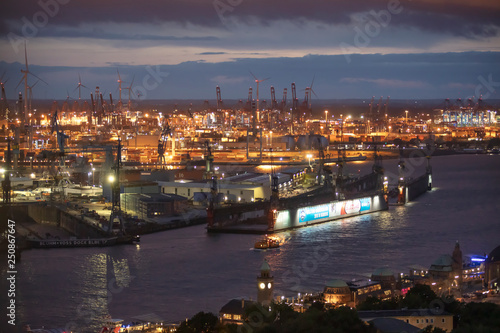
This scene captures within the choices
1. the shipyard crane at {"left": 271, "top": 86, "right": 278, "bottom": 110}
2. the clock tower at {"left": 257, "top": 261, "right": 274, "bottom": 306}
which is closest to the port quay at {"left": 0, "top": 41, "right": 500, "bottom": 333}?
the clock tower at {"left": 257, "top": 261, "right": 274, "bottom": 306}

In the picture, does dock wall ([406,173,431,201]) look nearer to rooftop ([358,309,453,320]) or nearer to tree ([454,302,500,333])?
tree ([454,302,500,333])

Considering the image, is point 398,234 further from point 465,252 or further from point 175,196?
point 175,196

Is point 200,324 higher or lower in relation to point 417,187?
higher

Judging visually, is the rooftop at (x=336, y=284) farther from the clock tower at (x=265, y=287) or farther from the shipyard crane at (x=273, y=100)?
the shipyard crane at (x=273, y=100)

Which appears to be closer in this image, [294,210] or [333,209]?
[294,210]

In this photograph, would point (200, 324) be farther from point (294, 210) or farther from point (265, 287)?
point (294, 210)

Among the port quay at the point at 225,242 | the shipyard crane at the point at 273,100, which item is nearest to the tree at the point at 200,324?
the port quay at the point at 225,242

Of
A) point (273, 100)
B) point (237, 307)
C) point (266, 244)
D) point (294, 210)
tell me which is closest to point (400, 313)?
point (237, 307)
